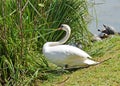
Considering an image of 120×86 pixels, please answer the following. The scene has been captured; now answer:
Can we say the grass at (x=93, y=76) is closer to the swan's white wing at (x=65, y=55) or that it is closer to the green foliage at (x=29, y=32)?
the swan's white wing at (x=65, y=55)

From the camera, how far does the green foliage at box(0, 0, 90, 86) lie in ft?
17.9

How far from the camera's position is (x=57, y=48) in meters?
6.18

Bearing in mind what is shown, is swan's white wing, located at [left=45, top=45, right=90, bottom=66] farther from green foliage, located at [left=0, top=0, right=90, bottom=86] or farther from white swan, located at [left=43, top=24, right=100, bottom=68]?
green foliage, located at [left=0, top=0, right=90, bottom=86]

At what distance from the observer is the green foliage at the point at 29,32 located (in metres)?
5.46

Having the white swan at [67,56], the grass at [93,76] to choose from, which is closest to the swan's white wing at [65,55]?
the white swan at [67,56]

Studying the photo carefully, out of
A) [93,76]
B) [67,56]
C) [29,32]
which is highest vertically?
[29,32]

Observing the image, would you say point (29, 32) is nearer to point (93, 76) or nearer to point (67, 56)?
point (67, 56)

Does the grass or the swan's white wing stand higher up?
the swan's white wing

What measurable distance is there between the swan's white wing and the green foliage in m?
0.21

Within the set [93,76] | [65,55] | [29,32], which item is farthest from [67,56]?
[29,32]

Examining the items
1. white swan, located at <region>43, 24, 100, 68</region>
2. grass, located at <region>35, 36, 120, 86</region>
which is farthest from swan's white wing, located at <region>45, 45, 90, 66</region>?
grass, located at <region>35, 36, 120, 86</region>

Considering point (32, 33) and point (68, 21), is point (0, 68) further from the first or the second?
point (68, 21)

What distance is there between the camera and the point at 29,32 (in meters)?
6.18

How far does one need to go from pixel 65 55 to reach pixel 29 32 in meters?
0.66
